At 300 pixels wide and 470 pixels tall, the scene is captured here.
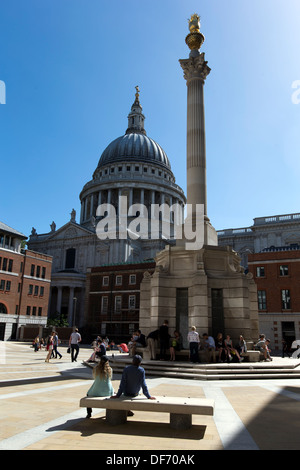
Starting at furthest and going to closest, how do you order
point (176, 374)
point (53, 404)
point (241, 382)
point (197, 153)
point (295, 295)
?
1. point (295, 295)
2. point (197, 153)
3. point (176, 374)
4. point (241, 382)
5. point (53, 404)

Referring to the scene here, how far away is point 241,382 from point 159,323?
5.62 meters

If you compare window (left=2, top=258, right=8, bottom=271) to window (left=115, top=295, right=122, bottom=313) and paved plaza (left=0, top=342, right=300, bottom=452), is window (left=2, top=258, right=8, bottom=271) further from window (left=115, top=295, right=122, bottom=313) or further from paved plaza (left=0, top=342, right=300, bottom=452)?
paved plaza (left=0, top=342, right=300, bottom=452)

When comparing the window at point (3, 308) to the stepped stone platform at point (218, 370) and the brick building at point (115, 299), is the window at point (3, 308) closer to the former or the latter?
the brick building at point (115, 299)

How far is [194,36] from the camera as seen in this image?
23953mm

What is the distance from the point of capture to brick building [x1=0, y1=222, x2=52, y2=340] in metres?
55.7

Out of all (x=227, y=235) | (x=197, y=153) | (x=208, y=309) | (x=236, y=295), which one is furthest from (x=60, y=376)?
(x=227, y=235)

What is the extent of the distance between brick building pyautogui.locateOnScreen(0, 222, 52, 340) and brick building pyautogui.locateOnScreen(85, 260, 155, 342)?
26.3 feet

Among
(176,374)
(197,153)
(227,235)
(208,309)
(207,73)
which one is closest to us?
(176,374)

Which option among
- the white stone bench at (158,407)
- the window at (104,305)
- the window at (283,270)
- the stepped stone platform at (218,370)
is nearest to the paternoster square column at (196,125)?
the stepped stone platform at (218,370)

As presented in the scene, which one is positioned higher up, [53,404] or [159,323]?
[159,323]

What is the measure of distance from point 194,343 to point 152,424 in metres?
8.65

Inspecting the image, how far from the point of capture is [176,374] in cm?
1453

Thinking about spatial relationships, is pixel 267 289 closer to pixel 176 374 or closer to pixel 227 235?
pixel 176 374

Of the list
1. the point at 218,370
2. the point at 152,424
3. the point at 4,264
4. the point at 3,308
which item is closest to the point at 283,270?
the point at 218,370
